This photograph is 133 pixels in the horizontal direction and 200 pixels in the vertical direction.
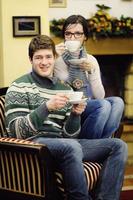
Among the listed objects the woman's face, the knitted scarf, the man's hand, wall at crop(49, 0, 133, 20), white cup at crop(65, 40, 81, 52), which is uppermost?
wall at crop(49, 0, 133, 20)

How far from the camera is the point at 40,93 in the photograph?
244 cm

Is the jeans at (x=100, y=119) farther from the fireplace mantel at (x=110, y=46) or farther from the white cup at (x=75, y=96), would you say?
the fireplace mantel at (x=110, y=46)

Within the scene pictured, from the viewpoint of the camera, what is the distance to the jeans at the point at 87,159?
2.26 meters

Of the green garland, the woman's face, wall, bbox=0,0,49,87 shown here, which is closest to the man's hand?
the woman's face

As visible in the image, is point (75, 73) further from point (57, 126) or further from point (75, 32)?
point (57, 126)

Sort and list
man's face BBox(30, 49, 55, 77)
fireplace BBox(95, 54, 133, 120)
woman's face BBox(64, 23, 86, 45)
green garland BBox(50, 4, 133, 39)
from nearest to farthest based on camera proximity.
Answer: man's face BBox(30, 49, 55, 77)
woman's face BBox(64, 23, 86, 45)
green garland BBox(50, 4, 133, 39)
fireplace BBox(95, 54, 133, 120)

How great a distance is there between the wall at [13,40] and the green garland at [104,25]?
68 centimetres

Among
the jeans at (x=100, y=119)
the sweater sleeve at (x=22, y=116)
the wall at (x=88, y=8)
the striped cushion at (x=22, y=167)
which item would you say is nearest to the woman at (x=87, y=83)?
the jeans at (x=100, y=119)

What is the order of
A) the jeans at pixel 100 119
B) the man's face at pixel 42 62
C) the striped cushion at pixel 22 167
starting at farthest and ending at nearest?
1. the jeans at pixel 100 119
2. the man's face at pixel 42 62
3. the striped cushion at pixel 22 167

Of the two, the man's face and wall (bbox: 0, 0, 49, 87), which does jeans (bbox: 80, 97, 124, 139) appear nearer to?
the man's face

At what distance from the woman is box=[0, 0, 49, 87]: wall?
0.58 metres

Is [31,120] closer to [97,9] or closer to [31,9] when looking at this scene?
[31,9]

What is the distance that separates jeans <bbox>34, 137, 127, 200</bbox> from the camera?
7.41ft

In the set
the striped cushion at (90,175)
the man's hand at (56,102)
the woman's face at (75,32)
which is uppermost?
the woman's face at (75,32)
